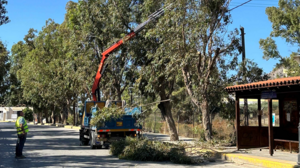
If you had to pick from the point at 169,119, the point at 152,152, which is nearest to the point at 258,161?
the point at 152,152

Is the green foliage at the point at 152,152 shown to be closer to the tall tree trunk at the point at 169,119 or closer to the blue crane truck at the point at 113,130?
the blue crane truck at the point at 113,130

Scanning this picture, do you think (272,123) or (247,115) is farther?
(247,115)

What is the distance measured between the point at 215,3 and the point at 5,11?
1157 centimetres

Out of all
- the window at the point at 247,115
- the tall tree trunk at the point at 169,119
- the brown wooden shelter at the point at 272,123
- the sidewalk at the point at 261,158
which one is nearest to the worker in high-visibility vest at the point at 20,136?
the sidewalk at the point at 261,158

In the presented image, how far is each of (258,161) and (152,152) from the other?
12.5ft

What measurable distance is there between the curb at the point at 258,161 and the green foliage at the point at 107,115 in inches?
202

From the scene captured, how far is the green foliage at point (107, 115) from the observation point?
15.8 meters

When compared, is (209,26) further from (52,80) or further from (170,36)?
(52,80)

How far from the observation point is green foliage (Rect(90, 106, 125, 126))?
15797mm

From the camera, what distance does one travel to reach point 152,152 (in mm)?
13062

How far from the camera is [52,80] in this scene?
43719 millimetres

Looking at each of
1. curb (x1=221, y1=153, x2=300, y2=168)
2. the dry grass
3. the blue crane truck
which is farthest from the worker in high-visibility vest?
the dry grass

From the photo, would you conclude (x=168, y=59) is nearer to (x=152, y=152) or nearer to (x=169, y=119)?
(x=169, y=119)

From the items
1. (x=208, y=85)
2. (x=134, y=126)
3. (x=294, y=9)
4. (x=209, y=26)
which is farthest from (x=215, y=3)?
(x=294, y=9)
